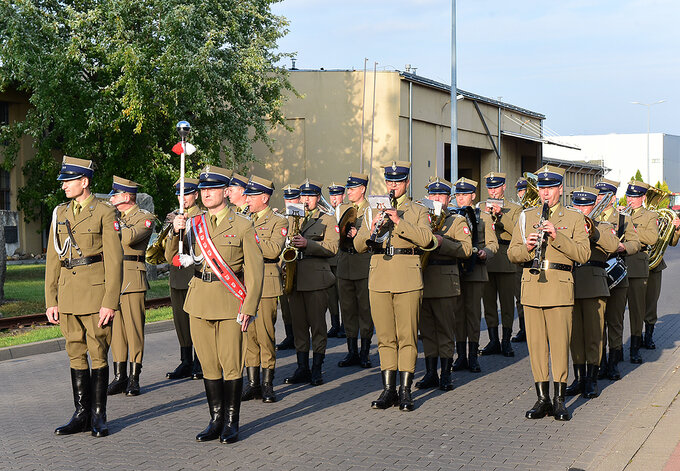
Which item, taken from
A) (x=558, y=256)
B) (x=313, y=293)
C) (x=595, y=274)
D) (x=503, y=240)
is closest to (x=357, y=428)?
(x=558, y=256)

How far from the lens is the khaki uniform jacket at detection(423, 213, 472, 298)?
8758mm

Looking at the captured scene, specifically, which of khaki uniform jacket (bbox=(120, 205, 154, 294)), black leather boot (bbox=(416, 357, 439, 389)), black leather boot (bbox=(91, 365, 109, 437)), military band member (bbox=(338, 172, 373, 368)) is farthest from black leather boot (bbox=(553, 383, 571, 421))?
khaki uniform jacket (bbox=(120, 205, 154, 294))

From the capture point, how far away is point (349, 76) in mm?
36938

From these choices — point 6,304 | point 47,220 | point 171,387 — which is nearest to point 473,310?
Result: point 171,387

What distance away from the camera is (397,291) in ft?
25.8

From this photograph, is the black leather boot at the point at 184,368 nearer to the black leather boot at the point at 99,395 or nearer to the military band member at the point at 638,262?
the black leather boot at the point at 99,395

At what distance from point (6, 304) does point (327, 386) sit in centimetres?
1022

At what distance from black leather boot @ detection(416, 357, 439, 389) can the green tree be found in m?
15.0

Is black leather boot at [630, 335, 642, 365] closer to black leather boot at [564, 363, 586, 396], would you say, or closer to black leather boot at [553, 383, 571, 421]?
black leather boot at [564, 363, 586, 396]

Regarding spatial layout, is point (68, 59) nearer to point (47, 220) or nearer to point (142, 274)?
point (47, 220)

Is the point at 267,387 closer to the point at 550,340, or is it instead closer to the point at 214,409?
the point at 214,409

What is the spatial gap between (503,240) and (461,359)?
2.22 metres

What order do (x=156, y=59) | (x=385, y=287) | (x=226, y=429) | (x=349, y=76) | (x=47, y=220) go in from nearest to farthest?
1. (x=226, y=429)
2. (x=385, y=287)
3. (x=156, y=59)
4. (x=47, y=220)
5. (x=349, y=76)

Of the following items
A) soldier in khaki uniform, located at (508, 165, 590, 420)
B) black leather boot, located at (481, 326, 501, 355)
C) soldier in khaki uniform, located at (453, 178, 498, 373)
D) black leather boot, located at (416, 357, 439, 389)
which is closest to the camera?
soldier in khaki uniform, located at (508, 165, 590, 420)
